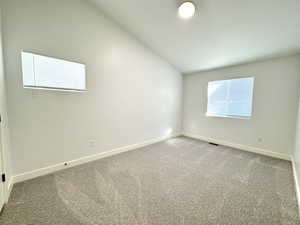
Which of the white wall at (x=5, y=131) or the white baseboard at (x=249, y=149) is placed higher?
the white wall at (x=5, y=131)

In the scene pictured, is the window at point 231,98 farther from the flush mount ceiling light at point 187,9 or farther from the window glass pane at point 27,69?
the window glass pane at point 27,69

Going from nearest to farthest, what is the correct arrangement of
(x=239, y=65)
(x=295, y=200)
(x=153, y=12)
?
(x=295, y=200) < (x=153, y=12) < (x=239, y=65)

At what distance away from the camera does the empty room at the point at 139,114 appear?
149 centimetres

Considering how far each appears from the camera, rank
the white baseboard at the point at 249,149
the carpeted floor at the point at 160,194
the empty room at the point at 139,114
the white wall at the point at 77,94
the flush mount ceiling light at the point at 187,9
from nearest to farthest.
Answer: the carpeted floor at the point at 160,194, the empty room at the point at 139,114, the white wall at the point at 77,94, the flush mount ceiling light at the point at 187,9, the white baseboard at the point at 249,149

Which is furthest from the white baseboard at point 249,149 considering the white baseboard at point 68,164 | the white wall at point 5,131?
the white wall at point 5,131

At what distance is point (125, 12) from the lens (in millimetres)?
2469

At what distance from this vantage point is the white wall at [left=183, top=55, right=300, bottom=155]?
8.63 feet

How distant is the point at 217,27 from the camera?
2281 mm

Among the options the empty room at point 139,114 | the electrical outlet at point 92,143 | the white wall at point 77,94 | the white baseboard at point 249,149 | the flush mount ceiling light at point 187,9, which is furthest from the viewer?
the white baseboard at point 249,149

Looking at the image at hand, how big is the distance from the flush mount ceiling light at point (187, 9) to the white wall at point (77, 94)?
1344mm

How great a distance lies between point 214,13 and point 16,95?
3206 mm

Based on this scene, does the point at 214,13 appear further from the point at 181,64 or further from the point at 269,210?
the point at 269,210

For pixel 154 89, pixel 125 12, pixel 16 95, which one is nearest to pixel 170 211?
pixel 16 95

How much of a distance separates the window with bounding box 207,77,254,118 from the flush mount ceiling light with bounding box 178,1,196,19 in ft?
7.18
